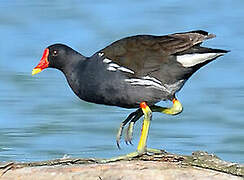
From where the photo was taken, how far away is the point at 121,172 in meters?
6.50

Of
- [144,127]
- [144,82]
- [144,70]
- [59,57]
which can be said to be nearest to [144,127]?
[144,127]

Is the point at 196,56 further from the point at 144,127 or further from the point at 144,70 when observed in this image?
the point at 144,127

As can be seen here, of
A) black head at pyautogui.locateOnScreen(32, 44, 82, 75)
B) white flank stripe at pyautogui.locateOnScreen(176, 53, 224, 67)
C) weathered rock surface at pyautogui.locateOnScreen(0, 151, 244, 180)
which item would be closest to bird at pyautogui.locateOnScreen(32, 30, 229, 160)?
white flank stripe at pyautogui.locateOnScreen(176, 53, 224, 67)

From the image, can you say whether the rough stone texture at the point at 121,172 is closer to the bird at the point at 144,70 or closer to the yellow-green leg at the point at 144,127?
the yellow-green leg at the point at 144,127

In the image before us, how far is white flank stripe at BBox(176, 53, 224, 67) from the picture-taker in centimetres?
743

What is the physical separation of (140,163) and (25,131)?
15.9ft

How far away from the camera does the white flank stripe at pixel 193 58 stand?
24.4 ft

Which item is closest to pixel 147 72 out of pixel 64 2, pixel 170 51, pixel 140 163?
pixel 170 51

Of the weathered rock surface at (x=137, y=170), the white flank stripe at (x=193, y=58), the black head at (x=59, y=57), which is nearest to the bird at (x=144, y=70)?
the white flank stripe at (x=193, y=58)

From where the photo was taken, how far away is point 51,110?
11.8 m

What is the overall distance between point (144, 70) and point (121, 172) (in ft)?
4.33

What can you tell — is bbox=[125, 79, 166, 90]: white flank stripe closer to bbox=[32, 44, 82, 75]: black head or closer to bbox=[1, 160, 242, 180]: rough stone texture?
bbox=[32, 44, 82, 75]: black head

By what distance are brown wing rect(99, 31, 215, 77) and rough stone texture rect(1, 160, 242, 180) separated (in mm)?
1156

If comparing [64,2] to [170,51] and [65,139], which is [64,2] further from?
[170,51]
